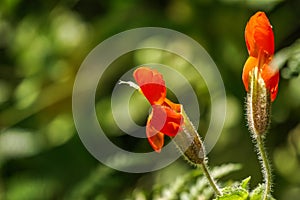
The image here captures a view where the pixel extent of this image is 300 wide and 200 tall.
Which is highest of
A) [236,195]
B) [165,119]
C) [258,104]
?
[165,119]

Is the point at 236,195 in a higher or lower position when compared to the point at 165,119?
lower

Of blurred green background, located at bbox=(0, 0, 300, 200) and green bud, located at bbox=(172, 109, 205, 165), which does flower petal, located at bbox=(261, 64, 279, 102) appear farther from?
blurred green background, located at bbox=(0, 0, 300, 200)

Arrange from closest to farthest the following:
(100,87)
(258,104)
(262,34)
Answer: (262,34), (258,104), (100,87)

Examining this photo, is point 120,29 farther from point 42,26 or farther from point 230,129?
point 230,129

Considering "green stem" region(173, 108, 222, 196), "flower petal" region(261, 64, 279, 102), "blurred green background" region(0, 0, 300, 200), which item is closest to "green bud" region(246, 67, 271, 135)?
"flower petal" region(261, 64, 279, 102)

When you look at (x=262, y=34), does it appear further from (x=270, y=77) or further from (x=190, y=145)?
(x=190, y=145)

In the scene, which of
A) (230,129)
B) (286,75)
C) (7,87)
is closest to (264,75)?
(286,75)

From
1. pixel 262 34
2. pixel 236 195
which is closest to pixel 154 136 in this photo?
pixel 236 195
